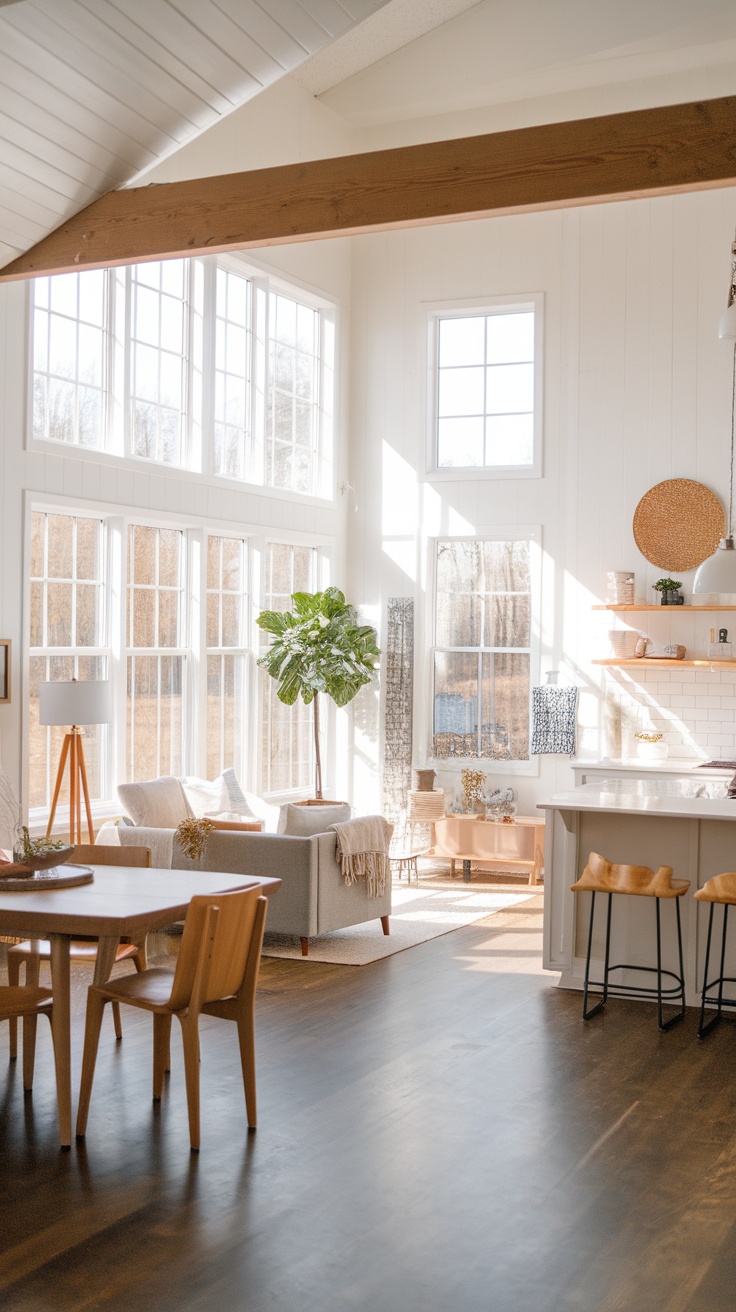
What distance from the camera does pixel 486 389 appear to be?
36.0 feet

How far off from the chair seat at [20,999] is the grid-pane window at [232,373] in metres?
5.75

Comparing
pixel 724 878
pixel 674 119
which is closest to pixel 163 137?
pixel 674 119

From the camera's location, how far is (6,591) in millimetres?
7508

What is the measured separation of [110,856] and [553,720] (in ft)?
18.2

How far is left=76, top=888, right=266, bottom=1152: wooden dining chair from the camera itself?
13.9ft

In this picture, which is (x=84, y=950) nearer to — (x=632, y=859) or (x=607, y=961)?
(x=607, y=961)

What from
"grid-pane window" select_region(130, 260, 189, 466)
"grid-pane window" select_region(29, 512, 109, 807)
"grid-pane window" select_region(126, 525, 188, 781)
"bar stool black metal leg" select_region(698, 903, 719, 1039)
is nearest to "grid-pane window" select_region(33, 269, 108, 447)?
"grid-pane window" select_region(130, 260, 189, 466)

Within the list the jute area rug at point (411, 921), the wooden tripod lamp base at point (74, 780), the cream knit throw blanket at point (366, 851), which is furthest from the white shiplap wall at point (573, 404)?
the wooden tripod lamp base at point (74, 780)

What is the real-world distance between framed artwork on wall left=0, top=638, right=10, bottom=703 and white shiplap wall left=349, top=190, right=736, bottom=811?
14.3ft

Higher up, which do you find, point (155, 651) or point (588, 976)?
point (155, 651)

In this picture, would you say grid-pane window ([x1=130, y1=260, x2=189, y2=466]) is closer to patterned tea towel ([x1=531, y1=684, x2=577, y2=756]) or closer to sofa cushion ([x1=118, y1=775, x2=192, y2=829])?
sofa cushion ([x1=118, y1=775, x2=192, y2=829])

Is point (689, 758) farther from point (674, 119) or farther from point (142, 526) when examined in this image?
point (674, 119)

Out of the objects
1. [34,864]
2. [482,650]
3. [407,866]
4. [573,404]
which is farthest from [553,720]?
[34,864]

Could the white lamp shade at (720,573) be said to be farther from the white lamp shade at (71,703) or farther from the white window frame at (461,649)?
the white window frame at (461,649)
